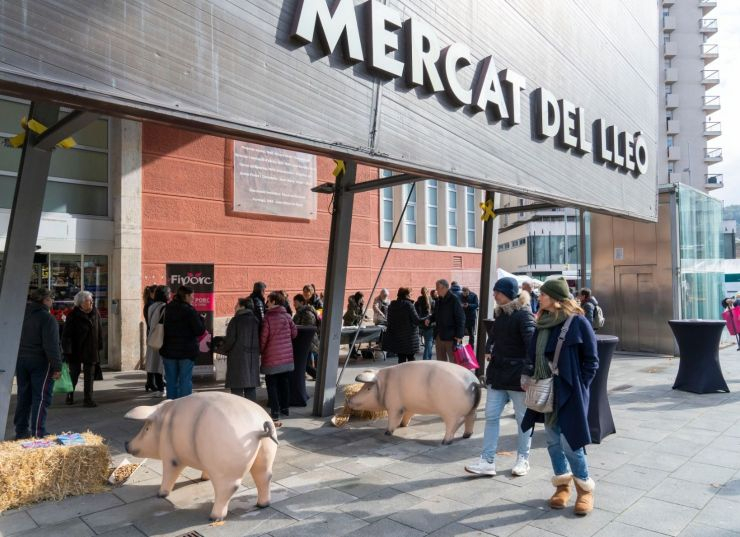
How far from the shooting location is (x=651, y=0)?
1290cm

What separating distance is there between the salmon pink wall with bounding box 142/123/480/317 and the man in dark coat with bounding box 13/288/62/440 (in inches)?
239

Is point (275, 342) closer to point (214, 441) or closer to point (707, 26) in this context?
point (214, 441)

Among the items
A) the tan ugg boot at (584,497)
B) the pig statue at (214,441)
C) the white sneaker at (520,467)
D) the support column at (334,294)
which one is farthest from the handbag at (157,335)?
the tan ugg boot at (584,497)

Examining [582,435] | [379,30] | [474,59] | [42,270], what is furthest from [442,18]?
[42,270]

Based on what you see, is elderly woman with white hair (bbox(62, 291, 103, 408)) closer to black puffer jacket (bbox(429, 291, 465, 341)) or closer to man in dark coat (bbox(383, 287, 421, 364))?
man in dark coat (bbox(383, 287, 421, 364))

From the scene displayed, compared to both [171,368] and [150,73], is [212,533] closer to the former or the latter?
[150,73]

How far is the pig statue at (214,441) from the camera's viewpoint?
13.9ft

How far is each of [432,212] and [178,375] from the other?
573 inches

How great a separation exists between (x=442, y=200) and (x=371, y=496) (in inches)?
674

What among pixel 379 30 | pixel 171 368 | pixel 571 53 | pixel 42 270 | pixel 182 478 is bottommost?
pixel 182 478

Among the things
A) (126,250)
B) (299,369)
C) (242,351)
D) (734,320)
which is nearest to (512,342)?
(242,351)

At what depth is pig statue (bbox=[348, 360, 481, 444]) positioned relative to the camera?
20.1 ft

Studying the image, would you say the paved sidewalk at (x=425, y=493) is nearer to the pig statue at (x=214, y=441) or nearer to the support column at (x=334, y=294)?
the pig statue at (x=214, y=441)

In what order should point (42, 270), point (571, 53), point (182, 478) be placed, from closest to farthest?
point (182, 478)
point (571, 53)
point (42, 270)
